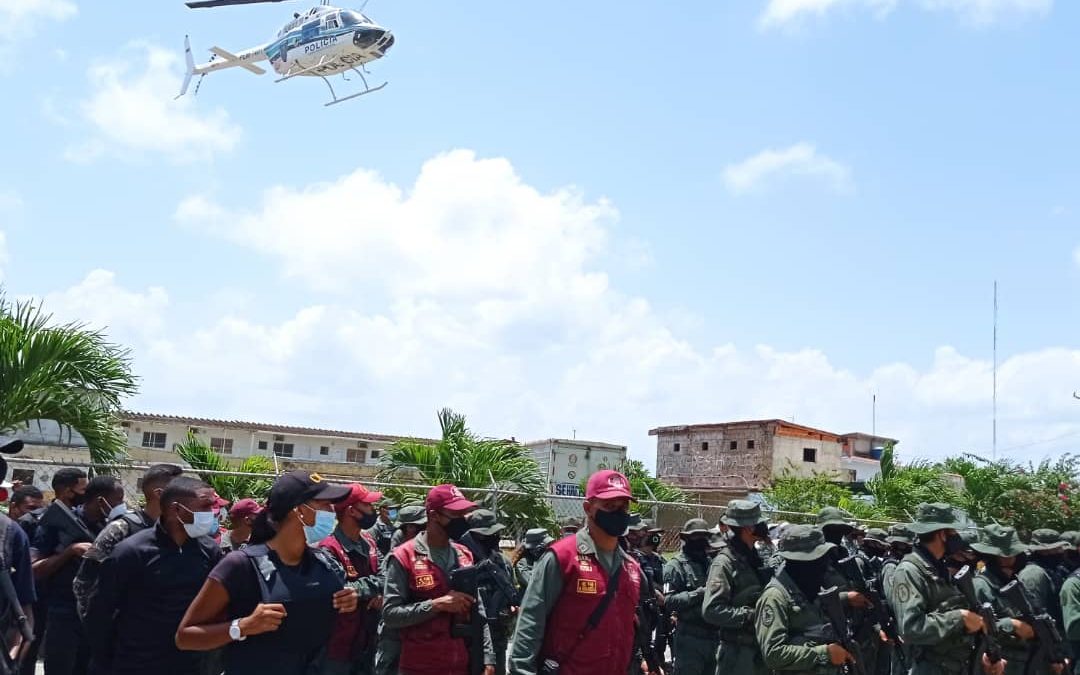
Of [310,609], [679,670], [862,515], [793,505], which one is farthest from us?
[793,505]

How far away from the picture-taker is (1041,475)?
21.1 metres

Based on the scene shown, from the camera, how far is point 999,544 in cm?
850

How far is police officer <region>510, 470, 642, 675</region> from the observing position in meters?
4.85

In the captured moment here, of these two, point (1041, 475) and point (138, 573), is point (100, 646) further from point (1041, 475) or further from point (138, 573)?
point (1041, 475)

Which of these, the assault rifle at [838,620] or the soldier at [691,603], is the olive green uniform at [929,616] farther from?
the soldier at [691,603]

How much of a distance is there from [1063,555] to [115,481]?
8.45 m

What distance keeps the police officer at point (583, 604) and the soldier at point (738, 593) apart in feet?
7.13

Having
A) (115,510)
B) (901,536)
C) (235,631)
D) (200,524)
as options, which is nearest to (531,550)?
(901,536)

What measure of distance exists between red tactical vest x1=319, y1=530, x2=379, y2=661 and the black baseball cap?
233cm

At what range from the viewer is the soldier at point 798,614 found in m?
5.69

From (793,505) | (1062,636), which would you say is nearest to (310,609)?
(1062,636)

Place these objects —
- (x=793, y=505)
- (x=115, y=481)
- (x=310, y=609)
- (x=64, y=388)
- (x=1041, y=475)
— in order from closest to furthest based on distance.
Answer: (x=310, y=609) < (x=115, y=481) < (x=64, y=388) < (x=1041, y=475) < (x=793, y=505)

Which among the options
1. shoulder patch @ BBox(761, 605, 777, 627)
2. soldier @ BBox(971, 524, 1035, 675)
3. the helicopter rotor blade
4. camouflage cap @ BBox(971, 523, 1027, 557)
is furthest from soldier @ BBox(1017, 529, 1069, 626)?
the helicopter rotor blade

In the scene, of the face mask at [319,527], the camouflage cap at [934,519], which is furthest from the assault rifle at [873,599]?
the face mask at [319,527]
